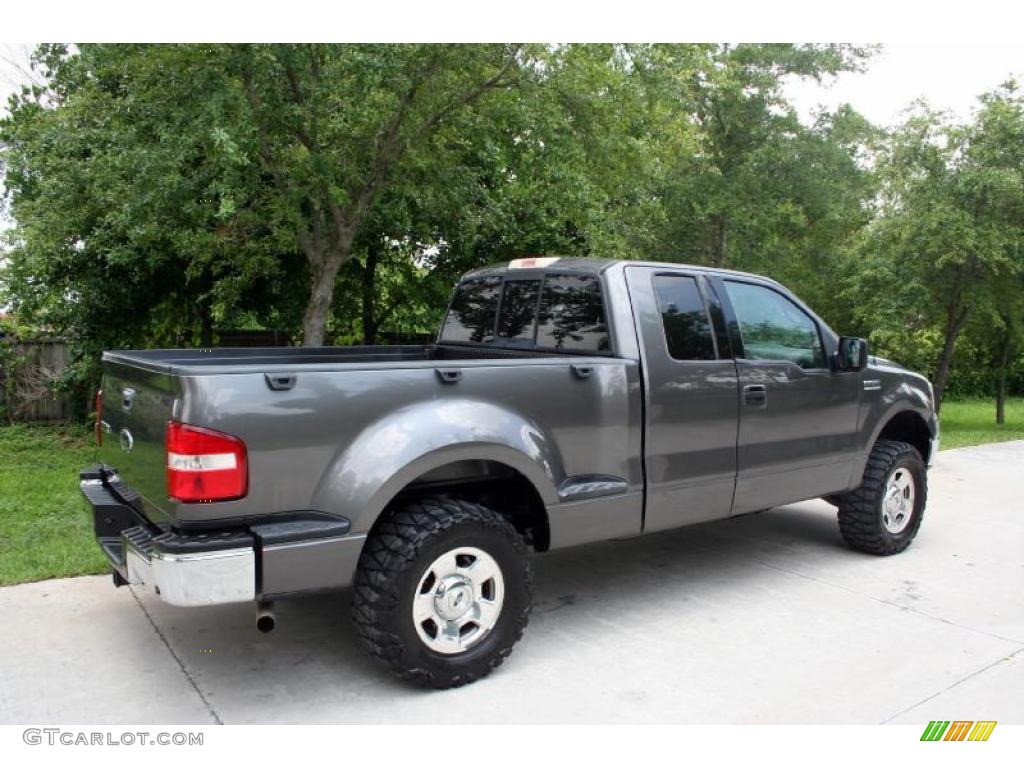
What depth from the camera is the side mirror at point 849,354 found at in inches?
209

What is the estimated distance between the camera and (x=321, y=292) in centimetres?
834

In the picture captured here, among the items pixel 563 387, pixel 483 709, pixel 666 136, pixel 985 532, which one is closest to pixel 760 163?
pixel 666 136

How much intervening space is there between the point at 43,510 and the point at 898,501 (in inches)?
254

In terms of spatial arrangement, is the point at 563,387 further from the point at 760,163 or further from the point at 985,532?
the point at 760,163

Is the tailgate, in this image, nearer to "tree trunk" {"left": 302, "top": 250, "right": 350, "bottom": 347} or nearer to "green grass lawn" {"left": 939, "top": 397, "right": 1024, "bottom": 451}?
"tree trunk" {"left": 302, "top": 250, "right": 350, "bottom": 347}

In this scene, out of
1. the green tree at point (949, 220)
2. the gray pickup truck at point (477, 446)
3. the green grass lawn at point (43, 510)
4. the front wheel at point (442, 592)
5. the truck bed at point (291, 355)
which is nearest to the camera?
the gray pickup truck at point (477, 446)

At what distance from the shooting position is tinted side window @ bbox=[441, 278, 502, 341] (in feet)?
16.9

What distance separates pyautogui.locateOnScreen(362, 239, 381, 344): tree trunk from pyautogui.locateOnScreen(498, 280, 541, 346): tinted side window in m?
6.30

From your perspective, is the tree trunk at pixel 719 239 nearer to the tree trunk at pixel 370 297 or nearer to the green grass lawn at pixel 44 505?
the green grass lawn at pixel 44 505

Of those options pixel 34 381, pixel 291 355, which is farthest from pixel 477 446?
pixel 34 381

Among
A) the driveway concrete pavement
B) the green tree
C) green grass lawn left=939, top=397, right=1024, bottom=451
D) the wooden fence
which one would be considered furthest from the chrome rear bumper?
the green tree

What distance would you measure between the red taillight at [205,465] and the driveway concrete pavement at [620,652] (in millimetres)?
996

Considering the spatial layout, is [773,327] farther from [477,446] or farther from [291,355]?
[291,355]

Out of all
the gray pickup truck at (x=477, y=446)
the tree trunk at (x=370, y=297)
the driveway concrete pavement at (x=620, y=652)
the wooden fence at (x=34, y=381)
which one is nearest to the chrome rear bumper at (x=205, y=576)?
the gray pickup truck at (x=477, y=446)
